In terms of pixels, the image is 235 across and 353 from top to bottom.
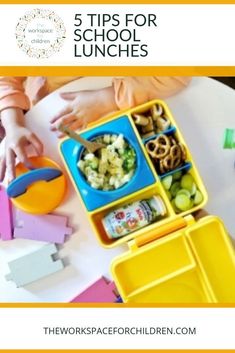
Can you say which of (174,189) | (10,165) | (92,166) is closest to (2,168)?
(10,165)

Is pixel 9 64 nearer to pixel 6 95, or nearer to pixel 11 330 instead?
pixel 6 95

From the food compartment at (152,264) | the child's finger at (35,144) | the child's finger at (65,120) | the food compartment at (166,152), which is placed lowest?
Result: the food compartment at (152,264)

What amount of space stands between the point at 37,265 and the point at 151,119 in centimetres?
24

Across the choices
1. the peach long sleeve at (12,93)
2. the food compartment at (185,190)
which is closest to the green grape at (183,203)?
the food compartment at (185,190)

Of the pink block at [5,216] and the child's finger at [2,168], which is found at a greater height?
the child's finger at [2,168]

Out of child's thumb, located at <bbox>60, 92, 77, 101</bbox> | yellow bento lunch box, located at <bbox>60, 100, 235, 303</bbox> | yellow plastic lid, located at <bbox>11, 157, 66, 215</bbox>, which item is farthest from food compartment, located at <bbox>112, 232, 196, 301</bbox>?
child's thumb, located at <bbox>60, 92, 77, 101</bbox>

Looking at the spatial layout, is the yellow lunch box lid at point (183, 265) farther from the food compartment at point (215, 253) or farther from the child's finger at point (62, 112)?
the child's finger at point (62, 112)

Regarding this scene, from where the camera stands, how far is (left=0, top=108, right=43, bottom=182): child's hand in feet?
2.51

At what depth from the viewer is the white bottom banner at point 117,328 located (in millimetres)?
772

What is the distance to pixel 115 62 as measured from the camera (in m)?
0.77

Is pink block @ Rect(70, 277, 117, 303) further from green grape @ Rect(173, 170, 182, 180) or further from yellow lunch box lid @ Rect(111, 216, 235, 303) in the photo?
green grape @ Rect(173, 170, 182, 180)

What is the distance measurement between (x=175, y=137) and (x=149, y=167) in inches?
2.1

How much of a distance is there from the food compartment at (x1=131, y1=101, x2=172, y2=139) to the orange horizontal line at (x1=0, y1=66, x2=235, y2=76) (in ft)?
0.15

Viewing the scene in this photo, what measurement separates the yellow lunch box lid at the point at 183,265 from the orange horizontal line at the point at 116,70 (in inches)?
7.5
